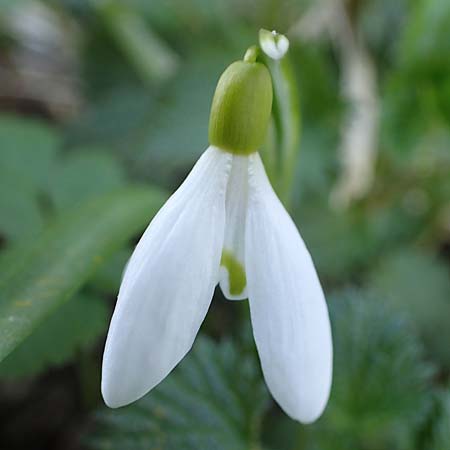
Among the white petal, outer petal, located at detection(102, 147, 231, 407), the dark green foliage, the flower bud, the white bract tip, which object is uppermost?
the white bract tip

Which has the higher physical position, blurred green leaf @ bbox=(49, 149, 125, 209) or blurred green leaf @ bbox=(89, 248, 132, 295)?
blurred green leaf @ bbox=(49, 149, 125, 209)

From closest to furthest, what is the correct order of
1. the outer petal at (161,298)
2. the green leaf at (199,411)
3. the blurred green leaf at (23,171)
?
the outer petal at (161,298)
the green leaf at (199,411)
the blurred green leaf at (23,171)

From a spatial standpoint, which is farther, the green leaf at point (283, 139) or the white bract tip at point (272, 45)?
the green leaf at point (283, 139)

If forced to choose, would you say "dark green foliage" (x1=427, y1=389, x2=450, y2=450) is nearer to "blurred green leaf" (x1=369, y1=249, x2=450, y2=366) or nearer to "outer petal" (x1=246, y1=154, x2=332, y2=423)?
"outer petal" (x1=246, y1=154, x2=332, y2=423)

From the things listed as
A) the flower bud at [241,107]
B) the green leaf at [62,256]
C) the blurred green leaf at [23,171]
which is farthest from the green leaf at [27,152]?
the flower bud at [241,107]

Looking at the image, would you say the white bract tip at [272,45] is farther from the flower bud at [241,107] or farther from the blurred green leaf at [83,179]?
the blurred green leaf at [83,179]

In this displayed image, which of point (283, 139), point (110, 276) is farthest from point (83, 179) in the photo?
point (283, 139)

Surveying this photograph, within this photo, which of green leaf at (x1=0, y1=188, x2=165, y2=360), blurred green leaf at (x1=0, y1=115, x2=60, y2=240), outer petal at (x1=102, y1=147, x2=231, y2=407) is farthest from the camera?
blurred green leaf at (x1=0, y1=115, x2=60, y2=240)

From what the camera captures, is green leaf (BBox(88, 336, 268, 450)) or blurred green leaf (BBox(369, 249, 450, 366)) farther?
blurred green leaf (BBox(369, 249, 450, 366))

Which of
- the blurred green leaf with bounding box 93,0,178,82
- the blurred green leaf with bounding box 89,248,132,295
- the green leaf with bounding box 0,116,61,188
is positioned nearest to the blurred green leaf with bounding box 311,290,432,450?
the blurred green leaf with bounding box 89,248,132,295
